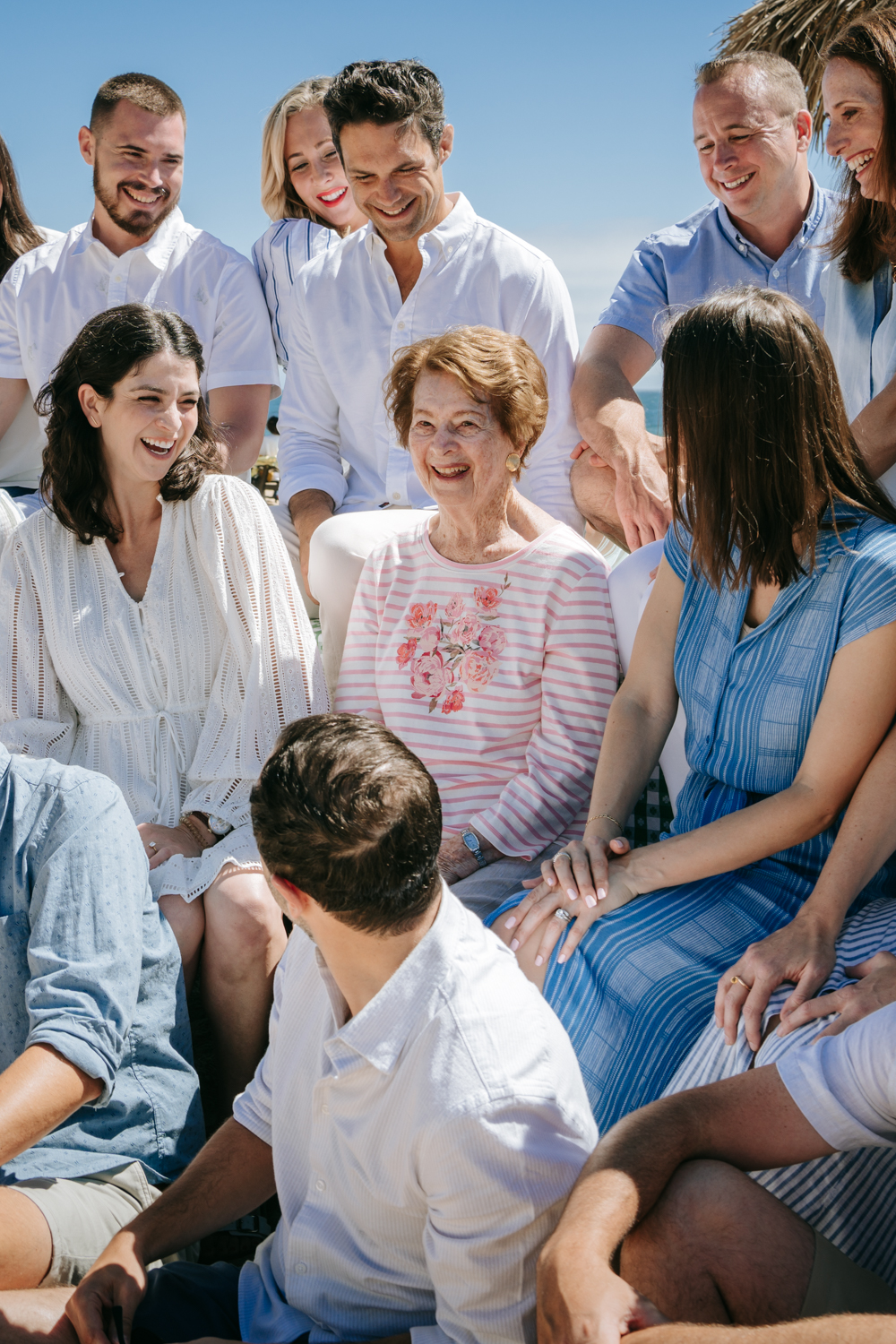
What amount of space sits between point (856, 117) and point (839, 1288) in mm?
2641

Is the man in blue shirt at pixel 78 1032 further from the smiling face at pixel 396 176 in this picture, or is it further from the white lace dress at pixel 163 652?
the smiling face at pixel 396 176

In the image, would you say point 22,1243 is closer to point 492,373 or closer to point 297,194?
point 492,373

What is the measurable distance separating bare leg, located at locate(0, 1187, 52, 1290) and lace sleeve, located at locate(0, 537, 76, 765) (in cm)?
136

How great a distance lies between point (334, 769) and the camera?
1.57m

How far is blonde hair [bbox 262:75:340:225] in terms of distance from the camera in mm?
4648

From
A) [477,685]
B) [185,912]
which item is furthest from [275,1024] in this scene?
[477,685]

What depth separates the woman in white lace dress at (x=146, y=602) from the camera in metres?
3.00

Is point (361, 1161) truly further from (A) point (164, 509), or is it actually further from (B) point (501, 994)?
(A) point (164, 509)

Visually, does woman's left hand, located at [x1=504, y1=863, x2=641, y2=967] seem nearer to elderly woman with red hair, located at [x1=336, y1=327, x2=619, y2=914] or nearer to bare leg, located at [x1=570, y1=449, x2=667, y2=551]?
elderly woman with red hair, located at [x1=336, y1=327, x2=619, y2=914]

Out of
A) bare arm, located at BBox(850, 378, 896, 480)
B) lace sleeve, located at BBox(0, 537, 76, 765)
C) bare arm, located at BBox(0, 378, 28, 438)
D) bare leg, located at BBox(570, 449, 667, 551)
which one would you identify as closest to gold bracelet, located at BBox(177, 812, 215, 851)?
lace sleeve, located at BBox(0, 537, 76, 765)

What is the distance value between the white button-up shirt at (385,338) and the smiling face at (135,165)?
63cm

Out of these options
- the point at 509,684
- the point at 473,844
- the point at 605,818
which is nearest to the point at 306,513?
the point at 509,684

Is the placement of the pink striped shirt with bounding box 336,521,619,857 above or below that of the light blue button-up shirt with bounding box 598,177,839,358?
below

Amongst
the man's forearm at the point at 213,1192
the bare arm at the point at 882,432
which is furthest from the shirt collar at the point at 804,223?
the man's forearm at the point at 213,1192
